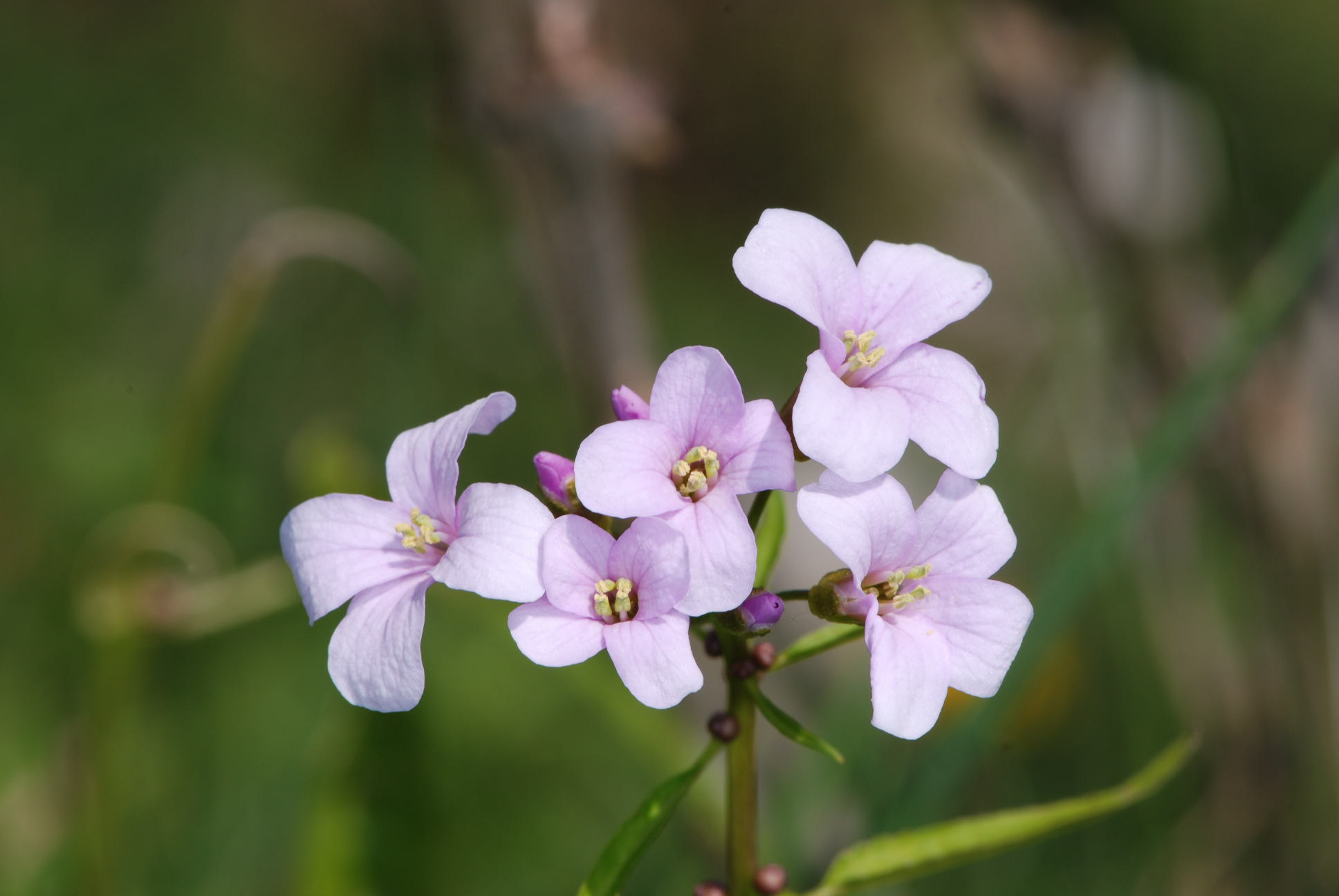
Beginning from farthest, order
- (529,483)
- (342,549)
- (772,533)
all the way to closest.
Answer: (529,483) < (772,533) < (342,549)

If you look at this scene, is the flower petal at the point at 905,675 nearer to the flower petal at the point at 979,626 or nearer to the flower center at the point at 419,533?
the flower petal at the point at 979,626

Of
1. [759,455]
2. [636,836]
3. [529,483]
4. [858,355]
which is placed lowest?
[636,836]

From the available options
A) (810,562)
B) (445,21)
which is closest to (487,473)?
(810,562)

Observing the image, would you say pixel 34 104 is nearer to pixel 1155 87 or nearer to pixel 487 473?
pixel 487 473

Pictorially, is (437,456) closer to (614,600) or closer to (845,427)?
Result: (614,600)

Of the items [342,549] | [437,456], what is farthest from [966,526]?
A: [342,549]

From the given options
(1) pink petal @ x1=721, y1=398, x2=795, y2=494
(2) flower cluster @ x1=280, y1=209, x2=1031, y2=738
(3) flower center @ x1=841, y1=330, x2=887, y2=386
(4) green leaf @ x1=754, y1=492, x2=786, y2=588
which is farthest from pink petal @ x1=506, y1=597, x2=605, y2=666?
(3) flower center @ x1=841, y1=330, x2=887, y2=386
